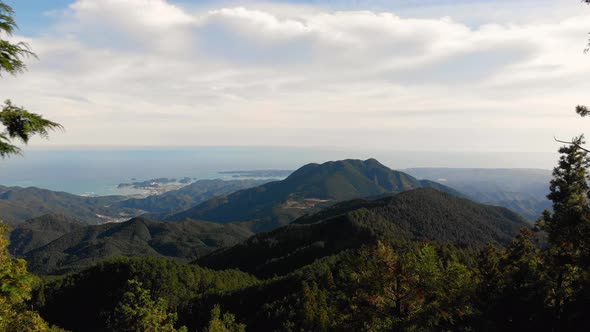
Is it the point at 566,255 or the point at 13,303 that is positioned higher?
the point at 566,255

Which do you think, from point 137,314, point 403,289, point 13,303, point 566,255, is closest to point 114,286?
point 13,303

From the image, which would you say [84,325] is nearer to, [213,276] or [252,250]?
[213,276]

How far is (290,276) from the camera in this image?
338ft

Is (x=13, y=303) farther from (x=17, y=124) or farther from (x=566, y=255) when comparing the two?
(x=566, y=255)

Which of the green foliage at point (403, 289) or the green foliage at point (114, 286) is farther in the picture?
the green foliage at point (114, 286)

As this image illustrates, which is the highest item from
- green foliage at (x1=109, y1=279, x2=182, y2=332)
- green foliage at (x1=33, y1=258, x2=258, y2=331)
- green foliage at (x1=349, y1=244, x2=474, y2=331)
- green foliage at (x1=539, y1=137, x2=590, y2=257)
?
green foliage at (x1=539, y1=137, x2=590, y2=257)

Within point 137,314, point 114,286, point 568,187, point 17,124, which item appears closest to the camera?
point 17,124

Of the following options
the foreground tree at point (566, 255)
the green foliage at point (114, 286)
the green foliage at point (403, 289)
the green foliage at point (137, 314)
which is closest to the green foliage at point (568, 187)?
the foreground tree at point (566, 255)

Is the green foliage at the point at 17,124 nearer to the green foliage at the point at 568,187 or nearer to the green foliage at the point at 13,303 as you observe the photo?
the green foliage at the point at 13,303

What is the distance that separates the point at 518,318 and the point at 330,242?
134115 mm

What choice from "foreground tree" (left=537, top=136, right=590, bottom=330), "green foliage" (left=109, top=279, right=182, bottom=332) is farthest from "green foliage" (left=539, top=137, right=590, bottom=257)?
"green foliage" (left=109, top=279, right=182, bottom=332)

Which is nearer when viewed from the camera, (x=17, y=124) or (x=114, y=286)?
(x=17, y=124)

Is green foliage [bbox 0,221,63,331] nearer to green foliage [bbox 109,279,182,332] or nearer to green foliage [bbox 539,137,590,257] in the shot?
green foliage [bbox 109,279,182,332]

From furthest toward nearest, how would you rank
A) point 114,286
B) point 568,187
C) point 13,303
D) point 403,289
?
point 114,286, point 568,187, point 403,289, point 13,303
